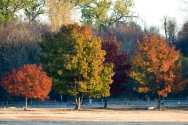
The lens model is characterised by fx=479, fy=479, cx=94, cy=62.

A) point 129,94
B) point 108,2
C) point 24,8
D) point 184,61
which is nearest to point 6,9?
point 24,8

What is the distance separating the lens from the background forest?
63.4 m

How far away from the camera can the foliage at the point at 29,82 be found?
5762cm

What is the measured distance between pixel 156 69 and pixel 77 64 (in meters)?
10.9

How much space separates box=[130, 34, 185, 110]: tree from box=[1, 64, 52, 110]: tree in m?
12.1

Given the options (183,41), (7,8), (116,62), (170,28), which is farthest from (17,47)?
(170,28)

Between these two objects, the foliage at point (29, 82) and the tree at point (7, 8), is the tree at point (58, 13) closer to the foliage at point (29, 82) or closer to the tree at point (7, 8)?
the tree at point (7, 8)

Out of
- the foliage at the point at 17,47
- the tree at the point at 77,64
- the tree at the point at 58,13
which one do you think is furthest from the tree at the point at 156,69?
the tree at the point at 58,13

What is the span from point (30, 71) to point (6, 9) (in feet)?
142

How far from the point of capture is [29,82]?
188ft

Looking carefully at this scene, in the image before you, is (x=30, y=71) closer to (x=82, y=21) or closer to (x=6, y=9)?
(x=6, y=9)

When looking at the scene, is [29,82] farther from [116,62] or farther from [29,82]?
[116,62]

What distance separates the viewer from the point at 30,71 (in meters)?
58.0

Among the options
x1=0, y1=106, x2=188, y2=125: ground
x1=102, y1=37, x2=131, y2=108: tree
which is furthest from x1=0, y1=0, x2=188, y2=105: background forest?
x1=0, y1=106, x2=188, y2=125: ground

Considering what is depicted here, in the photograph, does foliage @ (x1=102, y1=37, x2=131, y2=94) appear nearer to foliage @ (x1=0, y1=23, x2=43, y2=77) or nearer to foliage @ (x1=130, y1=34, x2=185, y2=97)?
foliage @ (x1=130, y1=34, x2=185, y2=97)
